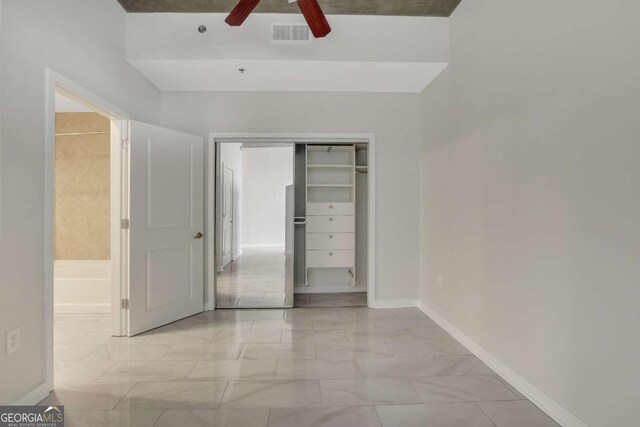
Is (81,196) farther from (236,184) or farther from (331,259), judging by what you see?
(331,259)

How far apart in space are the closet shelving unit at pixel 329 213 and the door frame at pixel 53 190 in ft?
7.14

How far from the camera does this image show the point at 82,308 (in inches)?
148

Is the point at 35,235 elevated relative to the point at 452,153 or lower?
lower

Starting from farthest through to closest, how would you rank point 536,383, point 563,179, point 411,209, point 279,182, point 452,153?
1. point 279,182
2. point 411,209
3. point 452,153
4. point 536,383
5. point 563,179

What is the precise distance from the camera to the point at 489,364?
2.49 meters

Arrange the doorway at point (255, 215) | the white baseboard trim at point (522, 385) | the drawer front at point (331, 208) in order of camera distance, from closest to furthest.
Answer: the white baseboard trim at point (522, 385) → the drawer front at point (331, 208) → the doorway at point (255, 215)

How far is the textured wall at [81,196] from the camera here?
411 cm

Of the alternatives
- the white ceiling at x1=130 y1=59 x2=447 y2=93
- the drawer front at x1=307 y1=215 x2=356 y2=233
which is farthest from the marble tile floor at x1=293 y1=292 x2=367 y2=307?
the white ceiling at x1=130 y1=59 x2=447 y2=93

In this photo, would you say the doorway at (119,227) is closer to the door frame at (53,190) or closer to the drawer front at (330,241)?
the door frame at (53,190)

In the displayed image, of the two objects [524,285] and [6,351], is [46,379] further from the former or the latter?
[524,285]

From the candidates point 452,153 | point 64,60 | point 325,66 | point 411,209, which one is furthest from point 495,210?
point 64,60

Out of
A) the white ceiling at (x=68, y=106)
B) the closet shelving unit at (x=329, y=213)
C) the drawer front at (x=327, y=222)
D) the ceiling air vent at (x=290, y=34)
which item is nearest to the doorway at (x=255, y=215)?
the closet shelving unit at (x=329, y=213)

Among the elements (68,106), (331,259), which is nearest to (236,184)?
(331,259)

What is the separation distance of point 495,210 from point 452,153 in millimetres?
882
